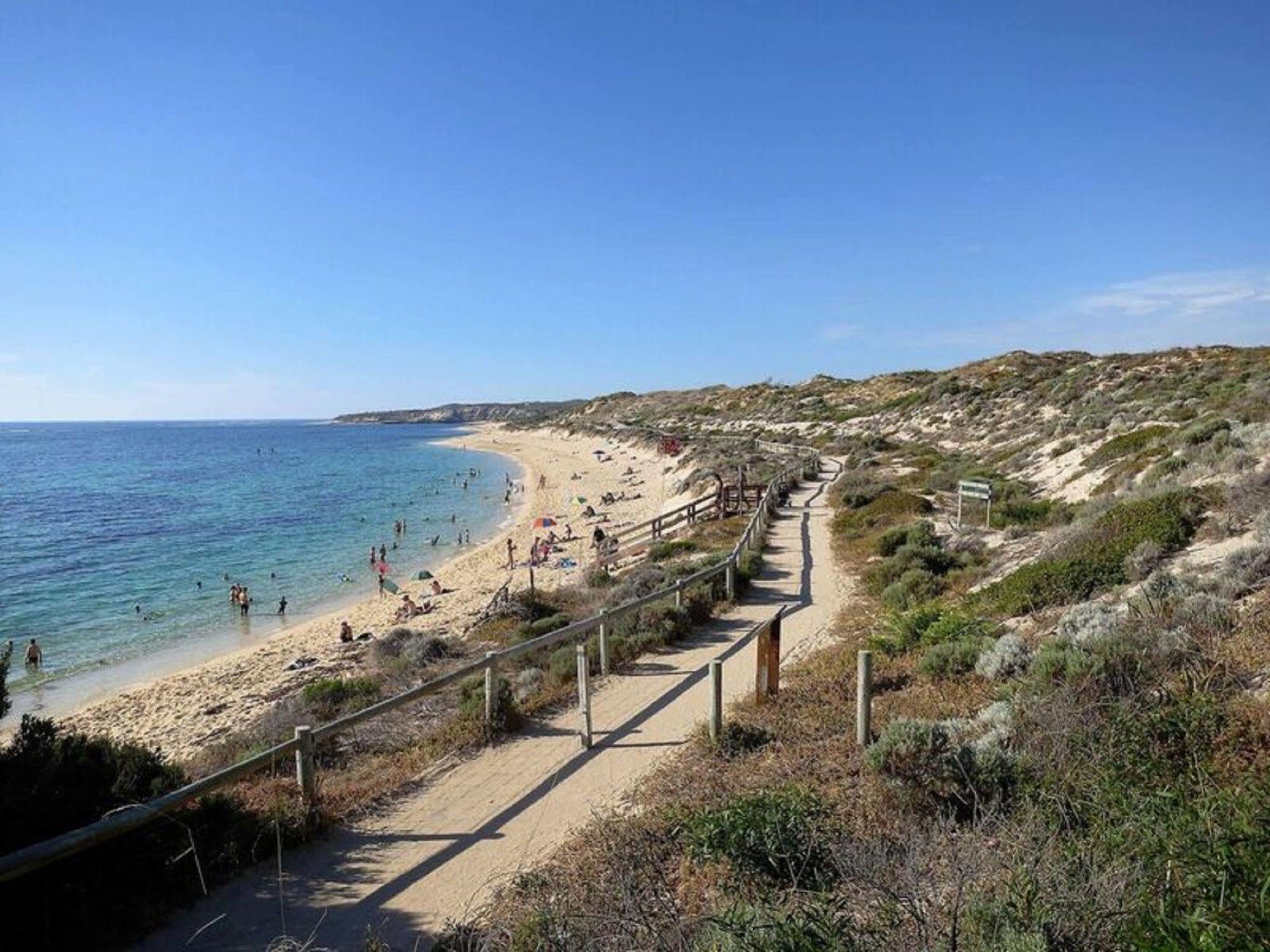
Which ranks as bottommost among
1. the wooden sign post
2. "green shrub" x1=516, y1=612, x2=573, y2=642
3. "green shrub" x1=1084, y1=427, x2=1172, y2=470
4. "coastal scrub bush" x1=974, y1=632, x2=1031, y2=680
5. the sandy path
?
"green shrub" x1=516, y1=612, x2=573, y2=642

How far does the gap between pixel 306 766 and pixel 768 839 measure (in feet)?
14.0

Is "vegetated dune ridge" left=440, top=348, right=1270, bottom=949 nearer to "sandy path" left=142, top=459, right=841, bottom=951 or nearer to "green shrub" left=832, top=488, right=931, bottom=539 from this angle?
"sandy path" left=142, top=459, right=841, bottom=951

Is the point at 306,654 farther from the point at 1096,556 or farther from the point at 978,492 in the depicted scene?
the point at 1096,556

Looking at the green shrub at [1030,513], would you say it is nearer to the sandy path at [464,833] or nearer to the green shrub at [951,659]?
the green shrub at [951,659]

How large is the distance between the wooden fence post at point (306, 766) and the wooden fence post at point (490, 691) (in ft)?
7.04

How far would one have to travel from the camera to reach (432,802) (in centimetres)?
714

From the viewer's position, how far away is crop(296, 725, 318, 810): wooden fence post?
21.9 feet

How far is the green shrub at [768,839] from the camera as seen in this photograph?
4.62 meters

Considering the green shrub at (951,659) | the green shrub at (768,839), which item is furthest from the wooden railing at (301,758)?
the green shrub at (951,659)

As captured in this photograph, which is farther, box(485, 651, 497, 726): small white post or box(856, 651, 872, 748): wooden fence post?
box(485, 651, 497, 726): small white post

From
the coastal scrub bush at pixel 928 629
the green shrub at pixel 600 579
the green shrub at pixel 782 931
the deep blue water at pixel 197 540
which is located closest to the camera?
the green shrub at pixel 782 931

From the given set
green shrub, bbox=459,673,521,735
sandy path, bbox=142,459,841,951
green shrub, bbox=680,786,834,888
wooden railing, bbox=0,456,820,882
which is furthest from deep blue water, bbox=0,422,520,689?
green shrub, bbox=680,786,834,888

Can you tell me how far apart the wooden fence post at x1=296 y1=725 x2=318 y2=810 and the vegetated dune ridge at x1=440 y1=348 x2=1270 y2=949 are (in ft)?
7.71

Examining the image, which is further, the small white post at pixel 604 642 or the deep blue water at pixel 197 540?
the deep blue water at pixel 197 540
